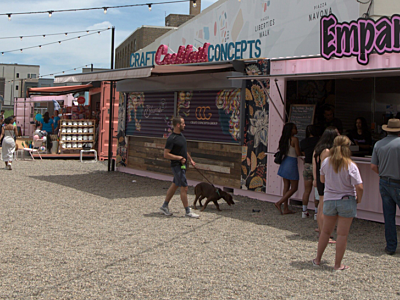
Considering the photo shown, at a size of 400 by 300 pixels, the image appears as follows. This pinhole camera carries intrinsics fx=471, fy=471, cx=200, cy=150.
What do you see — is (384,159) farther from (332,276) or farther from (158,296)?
(158,296)

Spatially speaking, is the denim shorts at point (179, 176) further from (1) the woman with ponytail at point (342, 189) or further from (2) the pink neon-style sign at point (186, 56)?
(2) the pink neon-style sign at point (186, 56)

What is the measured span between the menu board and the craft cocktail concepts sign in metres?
3.08

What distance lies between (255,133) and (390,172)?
4239 mm

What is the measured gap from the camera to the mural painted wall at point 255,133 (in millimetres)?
9655

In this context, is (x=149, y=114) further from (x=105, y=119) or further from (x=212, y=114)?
(x=105, y=119)

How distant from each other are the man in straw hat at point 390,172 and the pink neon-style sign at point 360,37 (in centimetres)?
182

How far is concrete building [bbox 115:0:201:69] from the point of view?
1937 inches

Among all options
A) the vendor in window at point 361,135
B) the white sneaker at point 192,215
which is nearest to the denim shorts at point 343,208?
the white sneaker at point 192,215

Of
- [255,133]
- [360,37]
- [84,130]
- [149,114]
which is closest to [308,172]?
[360,37]

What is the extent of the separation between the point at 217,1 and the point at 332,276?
17.2 m

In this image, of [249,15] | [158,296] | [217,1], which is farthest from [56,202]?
[217,1]

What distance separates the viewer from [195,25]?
23.4 meters

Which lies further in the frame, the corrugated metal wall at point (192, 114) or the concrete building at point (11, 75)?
the concrete building at point (11, 75)

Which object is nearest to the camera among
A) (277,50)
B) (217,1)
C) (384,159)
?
(384,159)
